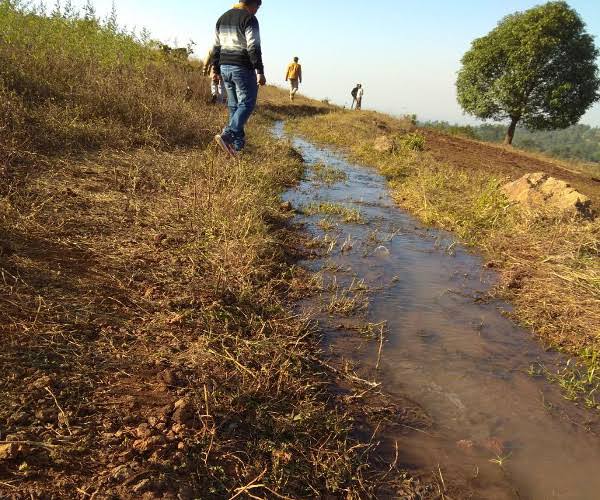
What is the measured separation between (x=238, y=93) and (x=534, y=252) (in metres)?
3.64

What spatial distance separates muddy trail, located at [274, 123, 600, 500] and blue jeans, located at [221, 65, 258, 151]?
1.61 meters

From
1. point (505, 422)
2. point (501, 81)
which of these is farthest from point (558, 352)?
point (501, 81)

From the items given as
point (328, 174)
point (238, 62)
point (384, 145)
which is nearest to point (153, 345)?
point (238, 62)

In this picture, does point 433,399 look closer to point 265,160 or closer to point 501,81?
point 265,160

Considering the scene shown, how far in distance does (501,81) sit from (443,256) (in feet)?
67.3

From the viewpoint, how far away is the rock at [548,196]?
16.3 ft

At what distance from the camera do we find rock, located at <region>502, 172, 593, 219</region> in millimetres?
4973

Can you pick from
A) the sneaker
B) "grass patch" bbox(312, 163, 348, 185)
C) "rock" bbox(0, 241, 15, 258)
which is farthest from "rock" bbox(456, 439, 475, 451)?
"grass patch" bbox(312, 163, 348, 185)

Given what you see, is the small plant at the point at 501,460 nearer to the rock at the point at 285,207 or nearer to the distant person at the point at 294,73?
the rock at the point at 285,207

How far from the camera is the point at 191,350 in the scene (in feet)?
6.30

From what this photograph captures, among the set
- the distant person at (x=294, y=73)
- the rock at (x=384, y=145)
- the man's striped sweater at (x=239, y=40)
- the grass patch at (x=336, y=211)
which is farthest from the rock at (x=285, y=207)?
the distant person at (x=294, y=73)

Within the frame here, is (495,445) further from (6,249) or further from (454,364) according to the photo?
(6,249)

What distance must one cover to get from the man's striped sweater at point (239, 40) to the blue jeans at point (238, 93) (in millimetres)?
80

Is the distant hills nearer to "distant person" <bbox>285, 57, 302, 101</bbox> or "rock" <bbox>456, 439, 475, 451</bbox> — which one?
"distant person" <bbox>285, 57, 302, 101</bbox>
